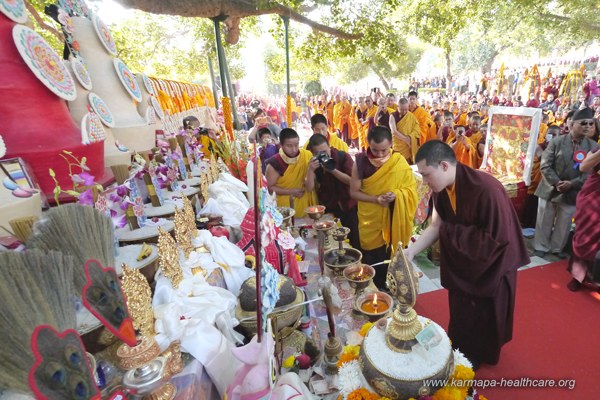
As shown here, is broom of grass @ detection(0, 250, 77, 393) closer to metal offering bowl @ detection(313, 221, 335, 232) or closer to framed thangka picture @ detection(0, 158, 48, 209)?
framed thangka picture @ detection(0, 158, 48, 209)

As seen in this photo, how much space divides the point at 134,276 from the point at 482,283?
6.49 ft

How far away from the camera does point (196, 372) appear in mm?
1161

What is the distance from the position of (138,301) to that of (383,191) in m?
2.41

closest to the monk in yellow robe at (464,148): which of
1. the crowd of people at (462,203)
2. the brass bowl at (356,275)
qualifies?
the crowd of people at (462,203)

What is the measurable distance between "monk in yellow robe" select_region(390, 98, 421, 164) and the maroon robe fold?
192 inches

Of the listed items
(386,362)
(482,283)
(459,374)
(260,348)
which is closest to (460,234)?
(482,283)

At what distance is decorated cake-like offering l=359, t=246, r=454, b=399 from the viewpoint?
1120mm

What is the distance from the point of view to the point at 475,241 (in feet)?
6.31

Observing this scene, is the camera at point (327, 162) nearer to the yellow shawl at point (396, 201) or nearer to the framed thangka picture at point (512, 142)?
the yellow shawl at point (396, 201)

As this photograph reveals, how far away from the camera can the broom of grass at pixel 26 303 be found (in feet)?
1.96

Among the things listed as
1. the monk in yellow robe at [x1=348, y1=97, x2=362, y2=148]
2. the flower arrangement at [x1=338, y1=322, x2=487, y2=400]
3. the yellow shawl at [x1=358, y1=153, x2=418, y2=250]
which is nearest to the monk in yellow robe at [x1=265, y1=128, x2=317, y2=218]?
the yellow shawl at [x1=358, y1=153, x2=418, y2=250]

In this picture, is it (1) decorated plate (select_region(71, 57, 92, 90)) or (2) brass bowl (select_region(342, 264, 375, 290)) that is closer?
(2) brass bowl (select_region(342, 264, 375, 290))

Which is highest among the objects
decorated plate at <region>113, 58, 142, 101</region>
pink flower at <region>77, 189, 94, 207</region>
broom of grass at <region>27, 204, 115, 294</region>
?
decorated plate at <region>113, 58, 142, 101</region>

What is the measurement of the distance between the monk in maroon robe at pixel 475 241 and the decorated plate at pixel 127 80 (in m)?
2.56
